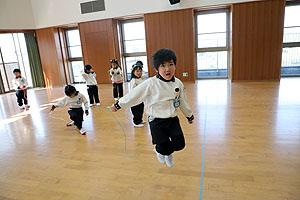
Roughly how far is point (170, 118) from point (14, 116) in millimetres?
4542

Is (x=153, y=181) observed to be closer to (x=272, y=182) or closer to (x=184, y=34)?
(x=272, y=182)

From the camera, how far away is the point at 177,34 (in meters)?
7.59

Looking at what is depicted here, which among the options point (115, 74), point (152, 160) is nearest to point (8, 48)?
point (115, 74)

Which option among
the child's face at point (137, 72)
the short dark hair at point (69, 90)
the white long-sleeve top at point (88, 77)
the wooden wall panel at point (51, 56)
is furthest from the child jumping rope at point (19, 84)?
the wooden wall panel at point (51, 56)

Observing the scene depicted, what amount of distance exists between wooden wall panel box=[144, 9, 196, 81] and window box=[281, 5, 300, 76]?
10.3ft

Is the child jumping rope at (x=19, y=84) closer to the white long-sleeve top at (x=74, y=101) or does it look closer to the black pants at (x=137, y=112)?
the white long-sleeve top at (x=74, y=101)

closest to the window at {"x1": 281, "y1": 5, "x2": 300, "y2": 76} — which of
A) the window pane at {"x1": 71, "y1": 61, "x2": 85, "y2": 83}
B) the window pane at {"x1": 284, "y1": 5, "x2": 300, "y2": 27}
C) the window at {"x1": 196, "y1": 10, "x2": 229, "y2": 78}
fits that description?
the window pane at {"x1": 284, "y1": 5, "x2": 300, "y2": 27}

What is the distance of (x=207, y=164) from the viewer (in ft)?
7.62

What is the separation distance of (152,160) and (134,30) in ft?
23.6

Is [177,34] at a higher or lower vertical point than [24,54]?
higher

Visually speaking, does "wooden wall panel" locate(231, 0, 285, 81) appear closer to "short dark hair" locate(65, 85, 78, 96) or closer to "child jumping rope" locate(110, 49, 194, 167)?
"short dark hair" locate(65, 85, 78, 96)

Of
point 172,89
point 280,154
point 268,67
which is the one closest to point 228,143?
point 280,154

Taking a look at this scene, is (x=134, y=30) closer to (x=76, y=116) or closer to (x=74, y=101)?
(x=74, y=101)

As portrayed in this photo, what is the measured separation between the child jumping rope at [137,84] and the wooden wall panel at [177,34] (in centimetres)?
439
